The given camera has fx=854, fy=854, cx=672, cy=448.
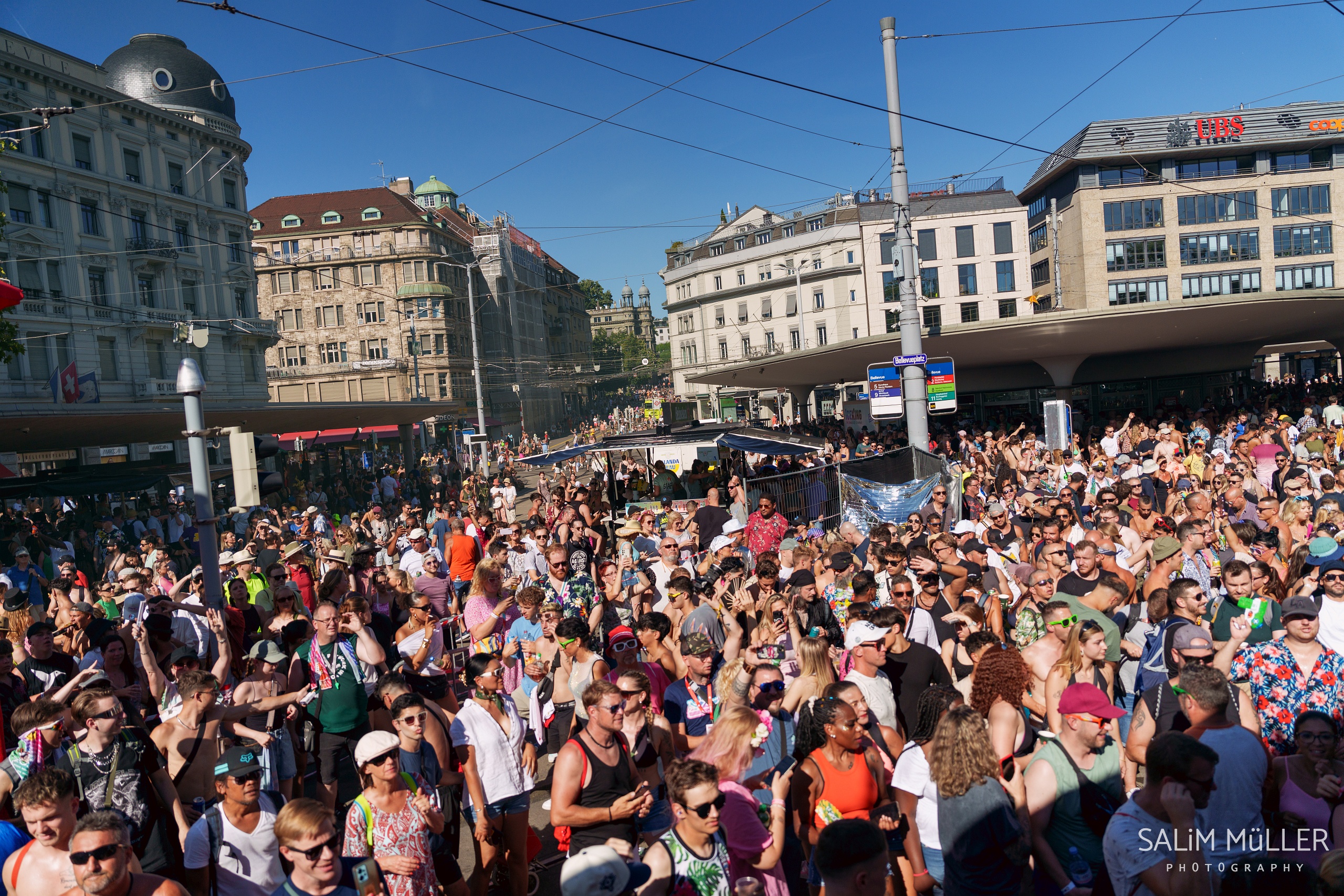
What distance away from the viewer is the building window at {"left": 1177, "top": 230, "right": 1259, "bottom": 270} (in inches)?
2566

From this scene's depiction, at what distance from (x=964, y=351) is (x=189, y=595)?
19849mm

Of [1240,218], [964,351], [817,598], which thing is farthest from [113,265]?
[1240,218]

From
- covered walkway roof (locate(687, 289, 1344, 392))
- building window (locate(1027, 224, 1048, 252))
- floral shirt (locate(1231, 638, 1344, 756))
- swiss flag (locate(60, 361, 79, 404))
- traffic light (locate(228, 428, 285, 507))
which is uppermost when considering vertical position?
building window (locate(1027, 224, 1048, 252))

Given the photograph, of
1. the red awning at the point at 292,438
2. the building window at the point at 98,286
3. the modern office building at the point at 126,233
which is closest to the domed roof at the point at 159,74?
the modern office building at the point at 126,233

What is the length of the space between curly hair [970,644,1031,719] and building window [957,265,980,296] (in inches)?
2611

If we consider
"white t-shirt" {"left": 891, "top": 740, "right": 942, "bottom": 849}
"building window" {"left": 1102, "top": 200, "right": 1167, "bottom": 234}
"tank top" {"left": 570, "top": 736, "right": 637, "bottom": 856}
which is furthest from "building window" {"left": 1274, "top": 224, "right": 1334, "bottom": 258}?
"tank top" {"left": 570, "top": 736, "right": 637, "bottom": 856}

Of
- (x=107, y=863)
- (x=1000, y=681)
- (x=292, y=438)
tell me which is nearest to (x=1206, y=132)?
(x=292, y=438)

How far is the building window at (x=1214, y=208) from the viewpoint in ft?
212

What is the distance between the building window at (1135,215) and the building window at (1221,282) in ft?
16.6

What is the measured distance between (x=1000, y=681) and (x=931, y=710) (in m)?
0.51

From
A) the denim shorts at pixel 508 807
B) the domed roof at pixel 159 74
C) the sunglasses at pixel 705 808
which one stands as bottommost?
the denim shorts at pixel 508 807

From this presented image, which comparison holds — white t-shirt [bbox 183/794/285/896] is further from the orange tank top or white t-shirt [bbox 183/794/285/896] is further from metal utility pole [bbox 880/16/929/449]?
metal utility pole [bbox 880/16/929/449]

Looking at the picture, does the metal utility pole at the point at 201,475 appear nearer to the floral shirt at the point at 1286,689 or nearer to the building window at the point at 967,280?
the floral shirt at the point at 1286,689

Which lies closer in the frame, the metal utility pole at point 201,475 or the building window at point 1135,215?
the metal utility pole at point 201,475
